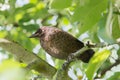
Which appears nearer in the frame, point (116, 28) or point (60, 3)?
point (60, 3)

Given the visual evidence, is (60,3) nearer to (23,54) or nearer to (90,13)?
(90,13)

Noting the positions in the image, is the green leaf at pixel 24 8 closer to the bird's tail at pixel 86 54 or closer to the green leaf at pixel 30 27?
the green leaf at pixel 30 27

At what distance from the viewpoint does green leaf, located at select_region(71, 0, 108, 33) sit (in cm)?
72

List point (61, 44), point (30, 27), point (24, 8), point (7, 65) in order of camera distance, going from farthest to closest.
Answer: point (30, 27)
point (24, 8)
point (61, 44)
point (7, 65)

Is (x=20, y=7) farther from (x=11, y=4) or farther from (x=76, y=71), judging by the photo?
(x=76, y=71)

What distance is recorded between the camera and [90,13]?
734 millimetres

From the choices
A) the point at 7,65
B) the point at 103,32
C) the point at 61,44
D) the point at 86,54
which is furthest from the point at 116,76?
the point at 7,65

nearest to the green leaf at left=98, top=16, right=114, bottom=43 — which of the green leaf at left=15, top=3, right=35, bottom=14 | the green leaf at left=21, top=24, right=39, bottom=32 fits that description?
the green leaf at left=15, top=3, right=35, bottom=14

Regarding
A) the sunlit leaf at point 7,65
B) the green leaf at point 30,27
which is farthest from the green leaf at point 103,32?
the green leaf at point 30,27

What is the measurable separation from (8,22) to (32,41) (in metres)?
0.18

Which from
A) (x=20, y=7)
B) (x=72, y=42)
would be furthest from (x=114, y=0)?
(x=20, y=7)

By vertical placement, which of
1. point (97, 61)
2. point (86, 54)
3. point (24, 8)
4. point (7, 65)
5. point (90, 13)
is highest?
point (24, 8)

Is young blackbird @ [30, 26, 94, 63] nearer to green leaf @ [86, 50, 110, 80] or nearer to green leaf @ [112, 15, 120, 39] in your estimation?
green leaf @ [112, 15, 120, 39]

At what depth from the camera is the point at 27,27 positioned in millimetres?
1596
